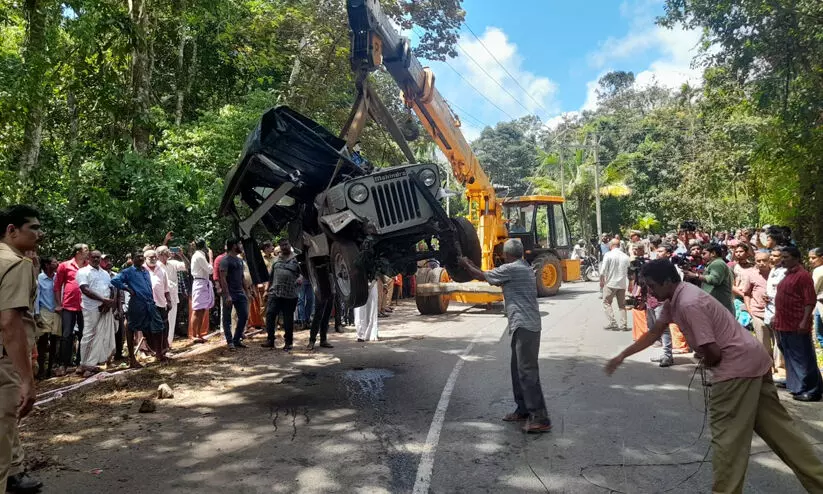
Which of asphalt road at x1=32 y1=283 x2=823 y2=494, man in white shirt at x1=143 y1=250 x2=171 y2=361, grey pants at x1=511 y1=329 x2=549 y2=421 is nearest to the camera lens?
asphalt road at x1=32 y1=283 x2=823 y2=494

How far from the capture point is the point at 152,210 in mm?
12016

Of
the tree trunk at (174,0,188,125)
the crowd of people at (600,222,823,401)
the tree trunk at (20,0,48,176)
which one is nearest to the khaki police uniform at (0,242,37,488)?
the crowd of people at (600,222,823,401)

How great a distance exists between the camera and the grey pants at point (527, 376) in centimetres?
514

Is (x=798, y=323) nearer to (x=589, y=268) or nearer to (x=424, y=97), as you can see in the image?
(x=424, y=97)

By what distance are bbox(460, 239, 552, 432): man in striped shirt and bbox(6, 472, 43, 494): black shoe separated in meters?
3.82

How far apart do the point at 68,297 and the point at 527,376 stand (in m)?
6.75

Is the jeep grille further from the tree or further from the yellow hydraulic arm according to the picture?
the tree

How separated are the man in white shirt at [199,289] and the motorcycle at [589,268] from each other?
19679mm

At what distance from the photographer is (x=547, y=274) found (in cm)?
1662

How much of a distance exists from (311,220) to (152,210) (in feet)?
20.4

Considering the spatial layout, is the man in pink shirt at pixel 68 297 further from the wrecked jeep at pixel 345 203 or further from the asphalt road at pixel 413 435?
the wrecked jeep at pixel 345 203

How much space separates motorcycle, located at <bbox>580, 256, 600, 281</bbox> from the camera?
26448 mm

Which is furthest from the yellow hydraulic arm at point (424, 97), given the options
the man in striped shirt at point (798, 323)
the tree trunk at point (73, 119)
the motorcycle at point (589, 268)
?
the motorcycle at point (589, 268)

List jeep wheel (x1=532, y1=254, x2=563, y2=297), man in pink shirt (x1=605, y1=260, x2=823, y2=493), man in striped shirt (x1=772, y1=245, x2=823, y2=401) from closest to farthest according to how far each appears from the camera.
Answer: man in pink shirt (x1=605, y1=260, x2=823, y2=493) → man in striped shirt (x1=772, y1=245, x2=823, y2=401) → jeep wheel (x1=532, y1=254, x2=563, y2=297)
